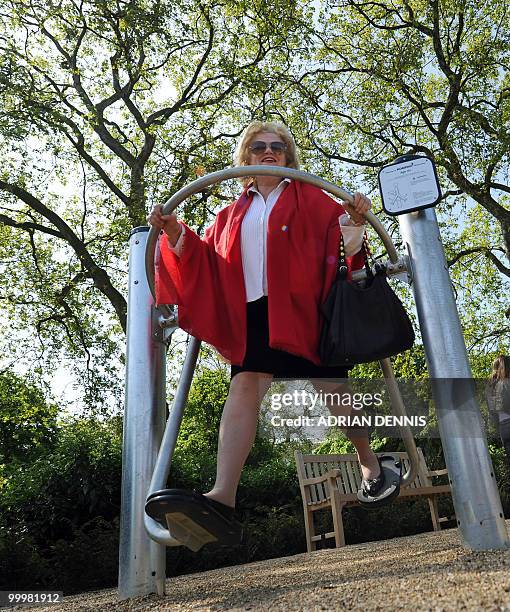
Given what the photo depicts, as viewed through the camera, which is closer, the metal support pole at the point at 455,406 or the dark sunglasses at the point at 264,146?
the metal support pole at the point at 455,406

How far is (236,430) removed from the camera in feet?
Answer: 6.66

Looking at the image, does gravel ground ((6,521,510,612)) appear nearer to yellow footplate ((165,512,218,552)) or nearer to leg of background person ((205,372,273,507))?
yellow footplate ((165,512,218,552))

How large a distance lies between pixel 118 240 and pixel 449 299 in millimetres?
8614

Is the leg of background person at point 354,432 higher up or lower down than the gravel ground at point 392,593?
higher up

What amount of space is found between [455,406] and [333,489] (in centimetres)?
423

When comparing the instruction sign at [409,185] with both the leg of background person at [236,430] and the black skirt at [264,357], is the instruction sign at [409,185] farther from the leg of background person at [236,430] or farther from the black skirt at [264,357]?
the leg of background person at [236,430]

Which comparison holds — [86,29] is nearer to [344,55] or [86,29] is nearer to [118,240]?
[118,240]

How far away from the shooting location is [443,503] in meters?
8.58

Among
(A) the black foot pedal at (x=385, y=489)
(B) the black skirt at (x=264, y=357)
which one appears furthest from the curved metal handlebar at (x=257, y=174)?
(A) the black foot pedal at (x=385, y=489)

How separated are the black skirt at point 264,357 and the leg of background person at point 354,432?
0.31ft

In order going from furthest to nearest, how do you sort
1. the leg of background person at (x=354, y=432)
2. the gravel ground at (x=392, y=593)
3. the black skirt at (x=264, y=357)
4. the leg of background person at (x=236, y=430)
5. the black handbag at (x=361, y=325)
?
the leg of background person at (x=354, y=432)
the black skirt at (x=264, y=357)
the black handbag at (x=361, y=325)
the leg of background person at (x=236, y=430)
the gravel ground at (x=392, y=593)

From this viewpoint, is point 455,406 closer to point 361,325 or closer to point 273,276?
point 361,325

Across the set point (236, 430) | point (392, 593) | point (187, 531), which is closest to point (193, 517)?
point (187, 531)

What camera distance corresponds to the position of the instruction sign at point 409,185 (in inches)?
94.4
